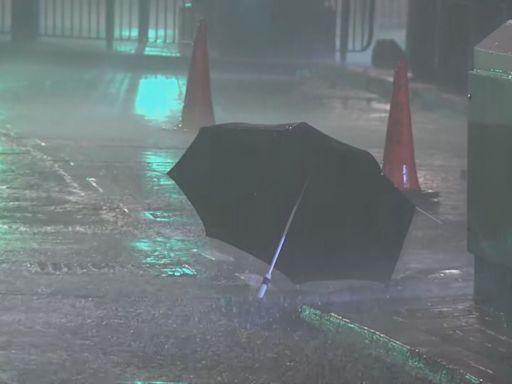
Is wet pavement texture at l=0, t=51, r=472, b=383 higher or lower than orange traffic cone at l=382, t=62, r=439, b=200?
lower

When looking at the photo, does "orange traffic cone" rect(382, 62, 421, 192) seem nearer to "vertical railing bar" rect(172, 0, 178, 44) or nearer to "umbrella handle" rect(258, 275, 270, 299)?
"umbrella handle" rect(258, 275, 270, 299)

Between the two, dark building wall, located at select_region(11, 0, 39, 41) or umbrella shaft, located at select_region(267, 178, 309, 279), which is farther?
dark building wall, located at select_region(11, 0, 39, 41)

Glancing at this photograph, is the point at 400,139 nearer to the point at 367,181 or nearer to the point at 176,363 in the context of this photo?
the point at 367,181

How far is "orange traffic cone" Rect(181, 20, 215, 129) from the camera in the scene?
10906 mm

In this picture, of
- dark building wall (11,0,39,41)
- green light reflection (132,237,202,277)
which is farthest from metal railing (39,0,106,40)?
green light reflection (132,237,202,277)

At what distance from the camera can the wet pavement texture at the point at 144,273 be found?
469 cm

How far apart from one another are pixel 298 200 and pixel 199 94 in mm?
5851

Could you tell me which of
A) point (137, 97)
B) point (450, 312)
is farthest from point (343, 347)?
point (137, 97)

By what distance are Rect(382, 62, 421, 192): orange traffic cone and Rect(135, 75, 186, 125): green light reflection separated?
11.4 ft

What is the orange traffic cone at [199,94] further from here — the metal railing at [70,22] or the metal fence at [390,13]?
the metal fence at [390,13]

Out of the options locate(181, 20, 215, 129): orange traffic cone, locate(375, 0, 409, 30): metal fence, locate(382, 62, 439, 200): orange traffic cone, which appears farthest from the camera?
locate(375, 0, 409, 30): metal fence

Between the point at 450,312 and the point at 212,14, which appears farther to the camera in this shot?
the point at 212,14

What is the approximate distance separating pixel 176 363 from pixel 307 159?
3.75 feet

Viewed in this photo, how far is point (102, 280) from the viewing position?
5844 mm
